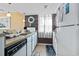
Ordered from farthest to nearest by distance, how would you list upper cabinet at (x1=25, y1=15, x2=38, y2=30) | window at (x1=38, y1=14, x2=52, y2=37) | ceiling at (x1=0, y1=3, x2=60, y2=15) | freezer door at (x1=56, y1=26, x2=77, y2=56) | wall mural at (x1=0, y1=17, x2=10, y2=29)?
window at (x1=38, y1=14, x2=52, y2=37), upper cabinet at (x1=25, y1=15, x2=38, y2=30), ceiling at (x1=0, y1=3, x2=60, y2=15), wall mural at (x1=0, y1=17, x2=10, y2=29), freezer door at (x1=56, y1=26, x2=77, y2=56)

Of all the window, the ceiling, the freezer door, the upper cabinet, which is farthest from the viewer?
the window

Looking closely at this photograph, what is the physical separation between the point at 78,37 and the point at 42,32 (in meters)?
7.00

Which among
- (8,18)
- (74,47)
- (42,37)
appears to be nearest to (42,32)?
(42,37)

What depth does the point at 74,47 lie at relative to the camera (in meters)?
1.72

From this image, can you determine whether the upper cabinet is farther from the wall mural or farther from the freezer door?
the freezer door

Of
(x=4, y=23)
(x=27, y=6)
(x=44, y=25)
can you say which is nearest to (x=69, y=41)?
(x=4, y=23)

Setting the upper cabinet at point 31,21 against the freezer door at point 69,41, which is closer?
the freezer door at point 69,41

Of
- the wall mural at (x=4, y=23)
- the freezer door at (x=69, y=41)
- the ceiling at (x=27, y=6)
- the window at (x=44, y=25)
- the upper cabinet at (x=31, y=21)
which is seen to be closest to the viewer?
the freezer door at (x=69, y=41)

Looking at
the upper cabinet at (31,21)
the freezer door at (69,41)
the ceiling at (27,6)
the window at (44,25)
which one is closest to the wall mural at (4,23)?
the ceiling at (27,6)

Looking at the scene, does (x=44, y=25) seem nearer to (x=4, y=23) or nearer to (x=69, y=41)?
(x=4, y=23)

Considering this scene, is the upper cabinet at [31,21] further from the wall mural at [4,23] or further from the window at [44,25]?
the wall mural at [4,23]

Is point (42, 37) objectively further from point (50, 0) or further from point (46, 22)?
point (50, 0)

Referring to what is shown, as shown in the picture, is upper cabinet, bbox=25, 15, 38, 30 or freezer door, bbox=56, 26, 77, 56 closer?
freezer door, bbox=56, 26, 77, 56

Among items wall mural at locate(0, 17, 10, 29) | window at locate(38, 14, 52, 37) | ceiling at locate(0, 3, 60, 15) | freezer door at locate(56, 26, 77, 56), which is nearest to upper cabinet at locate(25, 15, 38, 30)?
window at locate(38, 14, 52, 37)
